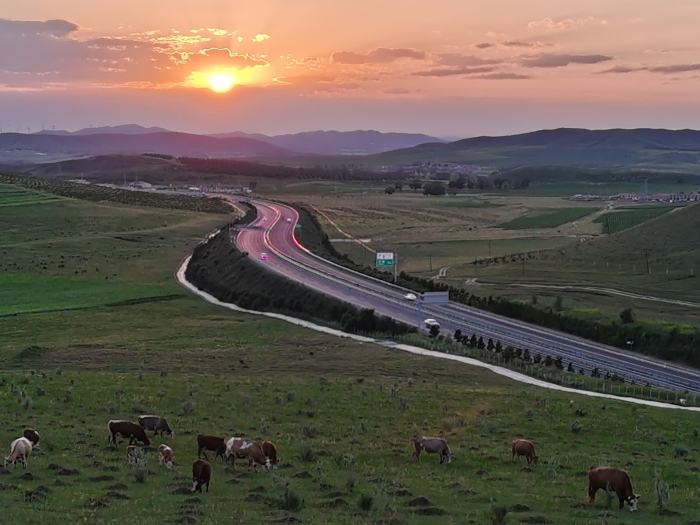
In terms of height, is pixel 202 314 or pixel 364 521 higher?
pixel 364 521

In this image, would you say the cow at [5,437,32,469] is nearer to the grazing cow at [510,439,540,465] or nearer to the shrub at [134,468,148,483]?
the shrub at [134,468,148,483]

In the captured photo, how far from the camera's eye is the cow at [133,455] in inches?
780

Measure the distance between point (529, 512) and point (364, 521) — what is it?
363 cm

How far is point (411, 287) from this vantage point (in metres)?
78.4

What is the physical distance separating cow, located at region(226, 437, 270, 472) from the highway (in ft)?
106

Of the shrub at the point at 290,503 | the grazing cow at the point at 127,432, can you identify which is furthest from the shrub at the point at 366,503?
the grazing cow at the point at 127,432

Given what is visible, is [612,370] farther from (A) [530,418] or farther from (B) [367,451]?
(B) [367,451]

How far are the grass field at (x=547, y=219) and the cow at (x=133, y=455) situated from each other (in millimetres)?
143604

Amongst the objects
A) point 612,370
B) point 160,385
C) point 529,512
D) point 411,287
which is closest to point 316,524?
point 529,512

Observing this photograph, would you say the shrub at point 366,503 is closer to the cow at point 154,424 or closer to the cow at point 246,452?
the cow at point 246,452

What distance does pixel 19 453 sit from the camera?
18922 millimetres

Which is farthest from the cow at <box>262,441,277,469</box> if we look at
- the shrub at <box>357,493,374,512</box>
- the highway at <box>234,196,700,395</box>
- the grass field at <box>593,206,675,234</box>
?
the grass field at <box>593,206,675,234</box>

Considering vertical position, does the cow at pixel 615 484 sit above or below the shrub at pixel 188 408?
above

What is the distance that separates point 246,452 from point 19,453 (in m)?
5.18
